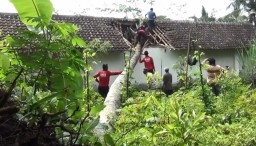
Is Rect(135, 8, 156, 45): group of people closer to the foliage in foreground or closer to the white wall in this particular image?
the white wall

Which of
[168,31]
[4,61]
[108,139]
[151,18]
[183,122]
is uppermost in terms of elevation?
[151,18]

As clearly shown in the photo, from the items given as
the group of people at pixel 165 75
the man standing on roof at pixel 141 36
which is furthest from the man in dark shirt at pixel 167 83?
the man standing on roof at pixel 141 36

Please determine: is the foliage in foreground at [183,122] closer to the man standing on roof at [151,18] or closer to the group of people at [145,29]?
the group of people at [145,29]

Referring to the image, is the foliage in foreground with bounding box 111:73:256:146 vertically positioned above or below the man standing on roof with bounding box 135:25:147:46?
below

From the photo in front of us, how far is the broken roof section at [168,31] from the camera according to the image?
1604 cm

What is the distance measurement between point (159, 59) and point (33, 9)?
51.7ft

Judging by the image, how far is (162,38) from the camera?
57.8 ft

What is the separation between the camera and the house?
16.3 meters

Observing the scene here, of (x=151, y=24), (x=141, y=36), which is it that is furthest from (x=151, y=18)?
(x=141, y=36)

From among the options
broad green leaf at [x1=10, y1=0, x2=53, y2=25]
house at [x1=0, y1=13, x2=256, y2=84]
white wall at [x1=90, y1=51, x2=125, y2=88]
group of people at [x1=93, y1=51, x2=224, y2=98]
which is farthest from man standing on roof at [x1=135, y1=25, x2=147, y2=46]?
broad green leaf at [x1=10, y1=0, x2=53, y2=25]

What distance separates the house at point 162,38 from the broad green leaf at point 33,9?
1226cm

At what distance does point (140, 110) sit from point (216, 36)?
1662cm

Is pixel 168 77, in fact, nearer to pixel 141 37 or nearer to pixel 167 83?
pixel 167 83

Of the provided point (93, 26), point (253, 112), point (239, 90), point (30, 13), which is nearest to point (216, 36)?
point (93, 26)
